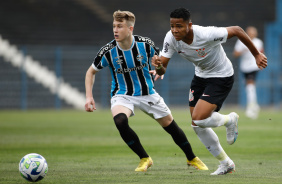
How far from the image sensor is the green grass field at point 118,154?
6.64 meters

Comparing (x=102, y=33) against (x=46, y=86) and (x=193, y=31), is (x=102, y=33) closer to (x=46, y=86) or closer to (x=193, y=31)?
(x=46, y=86)

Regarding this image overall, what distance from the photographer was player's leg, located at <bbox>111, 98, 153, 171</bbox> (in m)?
7.34

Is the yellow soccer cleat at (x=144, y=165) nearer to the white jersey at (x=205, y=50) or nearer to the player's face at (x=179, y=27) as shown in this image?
the white jersey at (x=205, y=50)

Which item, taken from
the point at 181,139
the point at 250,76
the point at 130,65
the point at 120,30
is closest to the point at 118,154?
the point at 181,139

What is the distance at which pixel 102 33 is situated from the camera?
28281 mm

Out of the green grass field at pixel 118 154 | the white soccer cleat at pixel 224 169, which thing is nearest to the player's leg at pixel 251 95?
the green grass field at pixel 118 154

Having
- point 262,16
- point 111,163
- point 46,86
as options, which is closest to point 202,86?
point 111,163

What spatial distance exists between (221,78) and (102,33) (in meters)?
21.4

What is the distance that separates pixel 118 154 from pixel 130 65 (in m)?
2.33

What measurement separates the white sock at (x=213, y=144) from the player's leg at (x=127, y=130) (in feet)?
2.63

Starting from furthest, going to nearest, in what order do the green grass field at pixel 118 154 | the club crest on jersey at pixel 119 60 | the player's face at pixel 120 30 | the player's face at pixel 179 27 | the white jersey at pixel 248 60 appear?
the white jersey at pixel 248 60 → the club crest on jersey at pixel 119 60 → the player's face at pixel 120 30 → the player's face at pixel 179 27 → the green grass field at pixel 118 154

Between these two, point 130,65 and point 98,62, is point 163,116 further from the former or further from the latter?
point 98,62

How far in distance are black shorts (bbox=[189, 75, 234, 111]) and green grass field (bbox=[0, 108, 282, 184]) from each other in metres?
0.91

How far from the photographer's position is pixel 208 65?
23.6ft
